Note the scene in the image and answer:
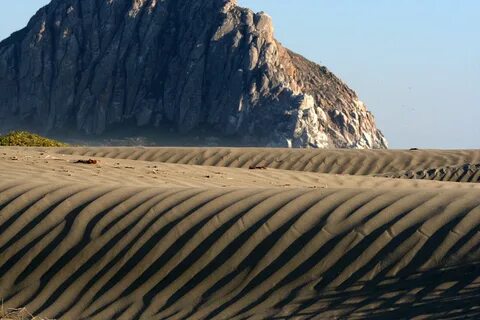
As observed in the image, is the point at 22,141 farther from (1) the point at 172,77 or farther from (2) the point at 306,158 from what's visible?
(1) the point at 172,77

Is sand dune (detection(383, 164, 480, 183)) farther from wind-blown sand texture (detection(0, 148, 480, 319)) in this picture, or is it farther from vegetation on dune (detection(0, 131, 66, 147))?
vegetation on dune (detection(0, 131, 66, 147))

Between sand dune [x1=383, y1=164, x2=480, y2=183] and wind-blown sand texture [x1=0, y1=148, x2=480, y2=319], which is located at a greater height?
sand dune [x1=383, y1=164, x2=480, y2=183]

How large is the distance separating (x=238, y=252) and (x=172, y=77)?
236 feet

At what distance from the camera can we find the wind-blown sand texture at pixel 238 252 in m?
7.69

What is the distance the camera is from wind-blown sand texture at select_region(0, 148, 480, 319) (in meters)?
7.69

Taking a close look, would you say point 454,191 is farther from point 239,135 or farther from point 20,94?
point 20,94

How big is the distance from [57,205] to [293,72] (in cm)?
7028

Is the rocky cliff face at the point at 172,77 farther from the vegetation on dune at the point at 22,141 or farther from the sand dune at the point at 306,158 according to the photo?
the sand dune at the point at 306,158

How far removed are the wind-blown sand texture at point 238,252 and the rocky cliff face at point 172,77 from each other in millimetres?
62665

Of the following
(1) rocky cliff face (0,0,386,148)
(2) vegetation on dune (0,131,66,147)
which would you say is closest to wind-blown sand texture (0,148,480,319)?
(2) vegetation on dune (0,131,66,147)

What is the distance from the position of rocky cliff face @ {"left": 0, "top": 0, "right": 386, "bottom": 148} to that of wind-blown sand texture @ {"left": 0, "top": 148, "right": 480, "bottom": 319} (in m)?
62.7

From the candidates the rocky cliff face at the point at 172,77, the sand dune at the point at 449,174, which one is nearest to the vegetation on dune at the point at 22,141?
the sand dune at the point at 449,174

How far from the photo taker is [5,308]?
27.2 ft

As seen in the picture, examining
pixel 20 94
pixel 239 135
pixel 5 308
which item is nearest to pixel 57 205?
pixel 5 308
